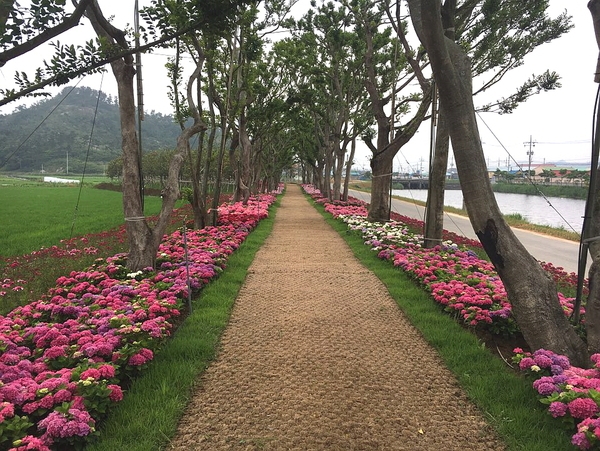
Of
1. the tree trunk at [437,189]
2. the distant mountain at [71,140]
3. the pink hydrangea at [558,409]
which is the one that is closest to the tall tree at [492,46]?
the tree trunk at [437,189]

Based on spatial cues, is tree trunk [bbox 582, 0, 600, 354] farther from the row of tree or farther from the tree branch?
the tree branch

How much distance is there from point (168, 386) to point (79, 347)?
2.79 feet

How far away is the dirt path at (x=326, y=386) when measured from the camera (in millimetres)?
2662

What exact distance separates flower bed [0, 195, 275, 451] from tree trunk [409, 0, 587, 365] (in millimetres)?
3061

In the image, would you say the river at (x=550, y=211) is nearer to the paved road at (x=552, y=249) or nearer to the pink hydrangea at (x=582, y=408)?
the paved road at (x=552, y=249)

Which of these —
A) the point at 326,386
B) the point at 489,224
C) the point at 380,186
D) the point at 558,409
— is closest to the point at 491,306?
the point at 489,224

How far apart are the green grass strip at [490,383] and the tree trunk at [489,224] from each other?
1.52 ft

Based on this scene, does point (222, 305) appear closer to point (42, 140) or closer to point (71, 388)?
point (71, 388)

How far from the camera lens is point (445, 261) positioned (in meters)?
7.11

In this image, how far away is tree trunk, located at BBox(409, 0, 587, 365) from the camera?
3449mm

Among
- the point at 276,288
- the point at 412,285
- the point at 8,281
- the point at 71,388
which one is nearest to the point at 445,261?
the point at 412,285

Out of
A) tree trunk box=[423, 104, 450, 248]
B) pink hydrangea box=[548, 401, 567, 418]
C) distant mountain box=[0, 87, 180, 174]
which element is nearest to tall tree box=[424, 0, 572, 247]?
tree trunk box=[423, 104, 450, 248]

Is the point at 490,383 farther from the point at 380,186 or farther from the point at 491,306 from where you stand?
the point at 380,186

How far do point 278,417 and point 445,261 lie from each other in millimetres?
5042
